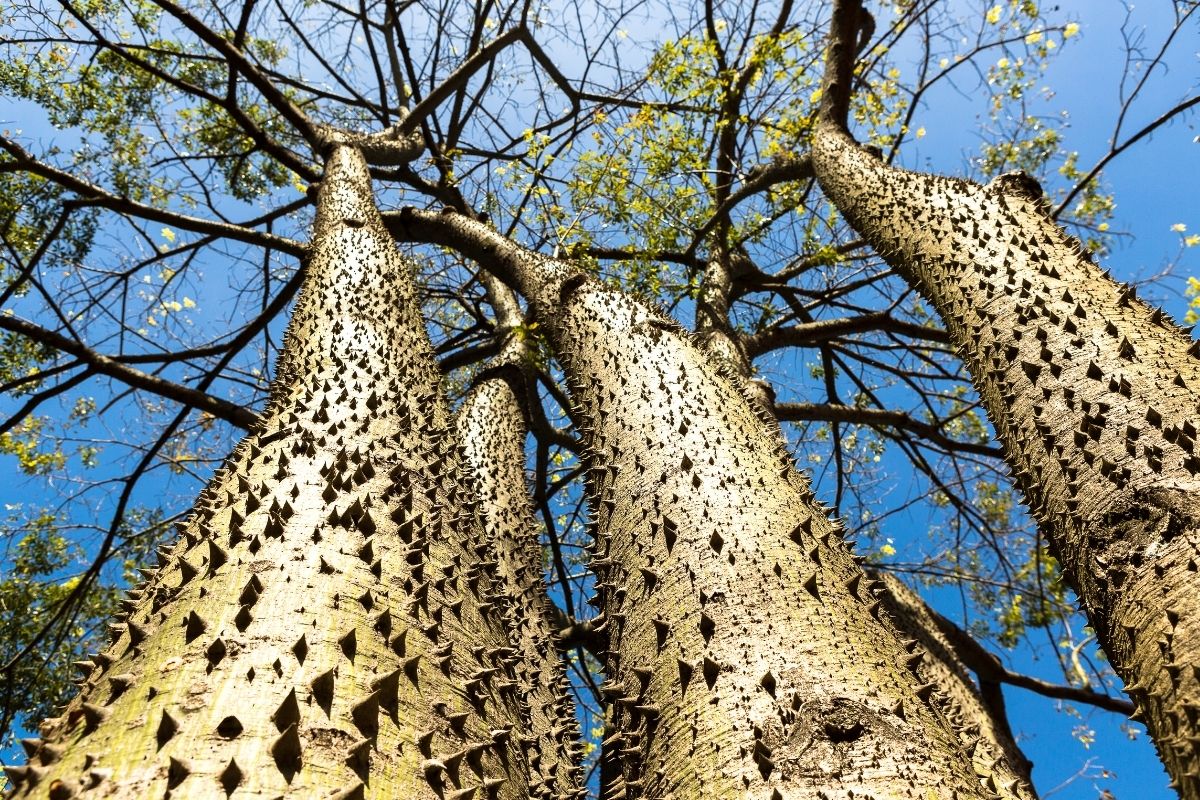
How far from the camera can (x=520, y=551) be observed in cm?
400

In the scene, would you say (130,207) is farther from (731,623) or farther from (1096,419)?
(1096,419)

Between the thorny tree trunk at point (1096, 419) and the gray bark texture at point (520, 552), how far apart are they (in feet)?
4.99

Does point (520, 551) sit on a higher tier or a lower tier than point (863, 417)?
lower

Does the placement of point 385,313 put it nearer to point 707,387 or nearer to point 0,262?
point 707,387

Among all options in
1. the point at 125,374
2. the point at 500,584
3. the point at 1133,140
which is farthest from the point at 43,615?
the point at 1133,140

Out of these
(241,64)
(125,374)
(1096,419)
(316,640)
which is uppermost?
(241,64)

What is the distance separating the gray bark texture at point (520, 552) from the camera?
112 inches

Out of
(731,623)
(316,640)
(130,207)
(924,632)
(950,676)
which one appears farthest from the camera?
(130,207)

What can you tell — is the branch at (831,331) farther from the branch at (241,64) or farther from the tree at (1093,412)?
the branch at (241,64)

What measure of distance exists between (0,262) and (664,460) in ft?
22.9

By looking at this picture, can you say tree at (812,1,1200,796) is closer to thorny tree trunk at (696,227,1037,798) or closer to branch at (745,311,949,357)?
thorny tree trunk at (696,227,1037,798)

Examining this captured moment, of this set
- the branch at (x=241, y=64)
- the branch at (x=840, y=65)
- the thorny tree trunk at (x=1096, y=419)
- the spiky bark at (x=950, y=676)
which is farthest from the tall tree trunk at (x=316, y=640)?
the branch at (x=241, y=64)

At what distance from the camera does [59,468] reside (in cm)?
731

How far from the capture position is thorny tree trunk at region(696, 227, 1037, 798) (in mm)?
3941
